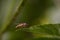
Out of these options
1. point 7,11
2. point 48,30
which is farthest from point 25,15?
→ point 48,30

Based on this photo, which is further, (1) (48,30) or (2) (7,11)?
(2) (7,11)

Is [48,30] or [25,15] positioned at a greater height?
[25,15]

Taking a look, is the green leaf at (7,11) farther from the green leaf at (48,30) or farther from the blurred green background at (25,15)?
the green leaf at (48,30)

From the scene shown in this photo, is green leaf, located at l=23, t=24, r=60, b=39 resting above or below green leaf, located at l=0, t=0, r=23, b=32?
below

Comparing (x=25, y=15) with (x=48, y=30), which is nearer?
(x=48, y=30)

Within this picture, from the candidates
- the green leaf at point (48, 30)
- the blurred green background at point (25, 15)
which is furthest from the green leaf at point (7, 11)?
the green leaf at point (48, 30)

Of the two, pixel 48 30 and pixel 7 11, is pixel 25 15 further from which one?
pixel 48 30

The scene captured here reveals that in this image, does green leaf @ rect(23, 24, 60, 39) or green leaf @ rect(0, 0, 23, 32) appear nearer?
green leaf @ rect(23, 24, 60, 39)

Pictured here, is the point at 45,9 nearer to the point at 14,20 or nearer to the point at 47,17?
the point at 47,17

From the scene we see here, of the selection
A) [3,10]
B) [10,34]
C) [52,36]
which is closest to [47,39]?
[52,36]

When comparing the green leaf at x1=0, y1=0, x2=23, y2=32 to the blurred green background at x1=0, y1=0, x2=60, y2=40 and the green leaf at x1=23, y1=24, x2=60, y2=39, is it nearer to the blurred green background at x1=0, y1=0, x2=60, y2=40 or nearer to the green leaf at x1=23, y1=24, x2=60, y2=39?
the blurred green background at x1=0, y1=0, x2=60, y2=40

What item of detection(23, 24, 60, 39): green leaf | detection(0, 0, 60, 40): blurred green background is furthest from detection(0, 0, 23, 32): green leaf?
detection(23, 24, 60, 39): green leaf
